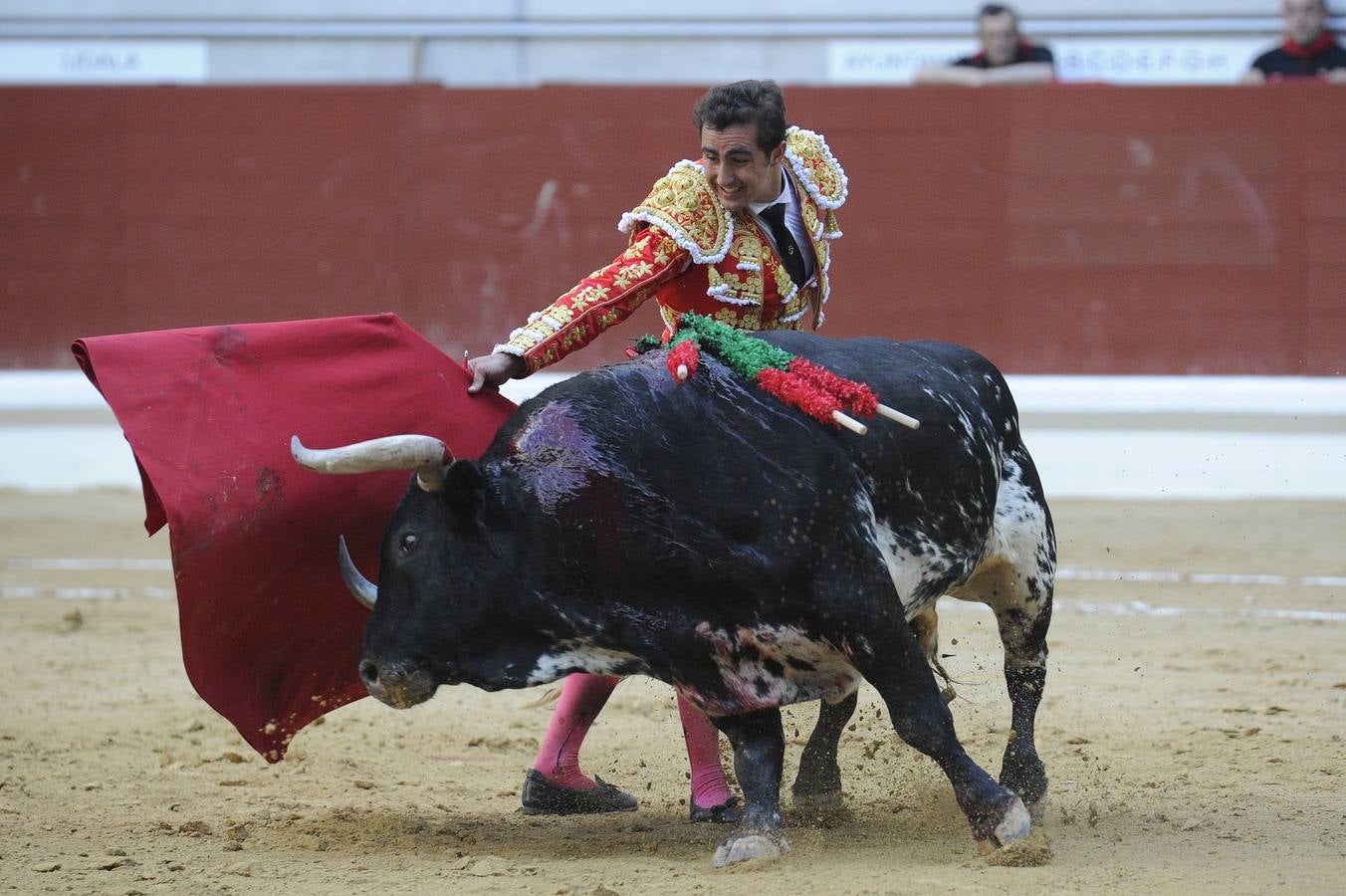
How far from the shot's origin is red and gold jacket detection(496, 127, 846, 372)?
3043 millimetres

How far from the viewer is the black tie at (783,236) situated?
3168 mm

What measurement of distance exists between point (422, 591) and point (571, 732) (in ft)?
2.24

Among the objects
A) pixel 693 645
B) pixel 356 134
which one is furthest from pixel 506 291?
pixel 693 645

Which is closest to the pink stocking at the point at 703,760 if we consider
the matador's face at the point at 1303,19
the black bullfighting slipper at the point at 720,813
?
the black bullfighting slipper at the point at 720,813

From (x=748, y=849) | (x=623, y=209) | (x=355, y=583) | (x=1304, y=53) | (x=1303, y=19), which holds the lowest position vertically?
(x=748, y=849)

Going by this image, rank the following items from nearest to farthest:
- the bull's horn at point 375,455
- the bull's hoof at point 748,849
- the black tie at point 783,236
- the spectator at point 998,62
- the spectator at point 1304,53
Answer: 1. the bull's horn at point 375,455
2. the bull's hoof at point 748,849
3. the black tie at point 783,236
4. the spectator at point 998,62
5. the spectator at point 1304,53

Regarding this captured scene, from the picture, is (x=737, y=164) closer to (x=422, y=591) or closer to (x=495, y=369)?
(x=495, y=369)

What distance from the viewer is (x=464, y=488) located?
282 centimetres

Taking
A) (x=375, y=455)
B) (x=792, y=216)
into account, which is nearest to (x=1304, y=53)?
(x=792, y=216)

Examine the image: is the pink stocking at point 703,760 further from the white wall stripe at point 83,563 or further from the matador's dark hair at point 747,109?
the white wall stripe at point 83,563

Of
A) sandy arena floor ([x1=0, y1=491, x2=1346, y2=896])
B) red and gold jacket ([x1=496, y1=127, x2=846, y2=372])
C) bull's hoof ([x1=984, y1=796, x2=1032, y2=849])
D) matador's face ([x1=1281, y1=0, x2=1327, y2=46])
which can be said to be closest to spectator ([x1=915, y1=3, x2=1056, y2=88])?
matador's face ([x1=1281, y1=0, x2=1327, y2=46])

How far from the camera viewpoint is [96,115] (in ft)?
28.0

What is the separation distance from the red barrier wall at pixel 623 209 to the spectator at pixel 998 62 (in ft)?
0.30

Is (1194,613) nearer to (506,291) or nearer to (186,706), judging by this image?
(186,706)
